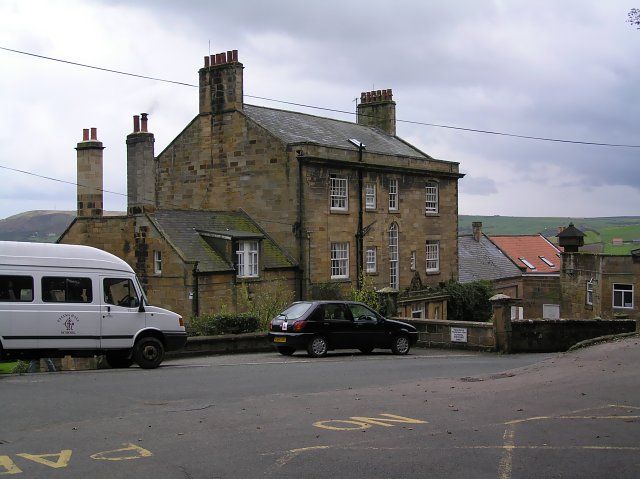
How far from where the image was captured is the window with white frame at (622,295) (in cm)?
5006

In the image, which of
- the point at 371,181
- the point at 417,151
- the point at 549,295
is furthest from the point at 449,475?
the point at 549,295

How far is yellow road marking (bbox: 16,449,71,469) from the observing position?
26.8ft

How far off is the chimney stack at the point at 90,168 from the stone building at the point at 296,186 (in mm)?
602

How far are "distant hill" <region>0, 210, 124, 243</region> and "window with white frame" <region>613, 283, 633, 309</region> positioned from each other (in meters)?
95.6

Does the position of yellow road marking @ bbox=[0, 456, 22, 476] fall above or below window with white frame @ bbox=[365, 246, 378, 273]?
below

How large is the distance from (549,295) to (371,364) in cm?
4674

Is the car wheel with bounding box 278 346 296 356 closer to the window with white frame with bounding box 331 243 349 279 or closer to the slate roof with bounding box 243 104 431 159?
the window with white frame with bounding box 331 243 349 279

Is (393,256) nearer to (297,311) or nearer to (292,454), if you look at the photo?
(297,311)

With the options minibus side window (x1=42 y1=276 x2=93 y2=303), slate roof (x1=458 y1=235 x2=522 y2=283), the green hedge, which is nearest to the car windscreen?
the green hedge

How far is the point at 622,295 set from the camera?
5041 centimetres

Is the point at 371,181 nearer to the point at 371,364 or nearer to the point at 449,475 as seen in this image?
the point at 371,364

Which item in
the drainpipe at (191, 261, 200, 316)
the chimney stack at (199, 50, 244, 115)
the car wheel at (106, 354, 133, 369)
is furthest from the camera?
the chimney stack at (199, 50, 244, 115)

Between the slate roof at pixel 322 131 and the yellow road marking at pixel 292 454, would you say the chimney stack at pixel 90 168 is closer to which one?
the slate roof at pixel 322 131

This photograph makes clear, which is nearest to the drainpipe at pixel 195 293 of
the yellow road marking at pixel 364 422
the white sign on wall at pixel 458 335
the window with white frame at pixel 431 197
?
the white sign on wall at pixel 458 335
